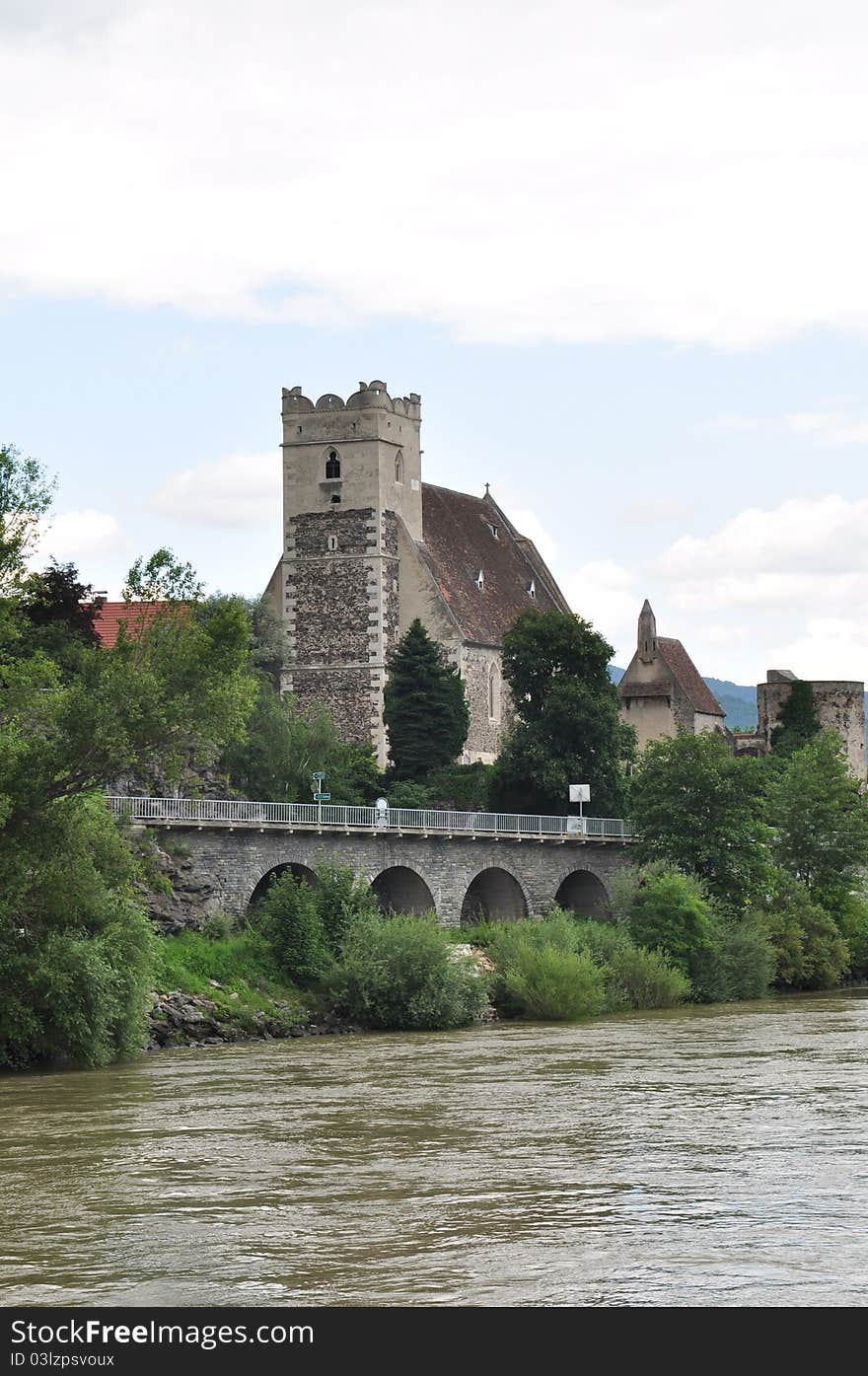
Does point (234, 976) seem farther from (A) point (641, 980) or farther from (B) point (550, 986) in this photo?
(A) point (641, 980)

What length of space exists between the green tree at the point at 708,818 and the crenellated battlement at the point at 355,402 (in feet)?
78.0

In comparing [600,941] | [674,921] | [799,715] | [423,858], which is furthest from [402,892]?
[799,715]

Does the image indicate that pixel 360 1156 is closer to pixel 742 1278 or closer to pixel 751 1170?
pixel 751 1170

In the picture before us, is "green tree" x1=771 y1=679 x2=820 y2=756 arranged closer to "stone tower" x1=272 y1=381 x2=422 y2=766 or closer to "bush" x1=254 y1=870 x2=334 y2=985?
"stone tower" x1=272 y1=381 x2=422 y2=766

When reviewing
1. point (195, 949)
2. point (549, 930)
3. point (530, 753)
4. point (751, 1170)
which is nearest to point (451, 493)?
point (530, 753)

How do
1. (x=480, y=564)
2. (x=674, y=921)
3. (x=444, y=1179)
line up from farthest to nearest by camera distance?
(x=480, y=564)
(x=674, y=921)
(x=444, y=1179)

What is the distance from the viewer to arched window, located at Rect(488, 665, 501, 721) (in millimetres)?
82062

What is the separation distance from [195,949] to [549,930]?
10.5 m

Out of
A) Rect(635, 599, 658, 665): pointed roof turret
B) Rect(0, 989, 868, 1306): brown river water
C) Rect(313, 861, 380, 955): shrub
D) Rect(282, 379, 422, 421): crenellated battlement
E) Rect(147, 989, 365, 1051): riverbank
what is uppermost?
Rect(282, 379, 422, 421): crenellated battlement

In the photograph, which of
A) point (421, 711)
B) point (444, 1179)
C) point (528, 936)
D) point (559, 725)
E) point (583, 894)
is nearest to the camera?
point (444, 1179)

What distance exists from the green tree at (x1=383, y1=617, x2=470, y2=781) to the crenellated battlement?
10.5 metres

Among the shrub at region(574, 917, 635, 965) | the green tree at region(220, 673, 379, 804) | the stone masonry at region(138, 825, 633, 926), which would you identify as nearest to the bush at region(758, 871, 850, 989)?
the stone masonry at region(138, 825, 633, 926)

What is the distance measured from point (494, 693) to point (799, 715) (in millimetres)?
21569

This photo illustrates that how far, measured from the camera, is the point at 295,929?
47312 mm
